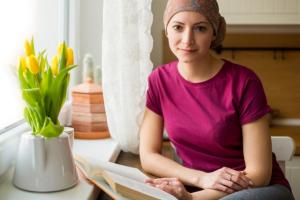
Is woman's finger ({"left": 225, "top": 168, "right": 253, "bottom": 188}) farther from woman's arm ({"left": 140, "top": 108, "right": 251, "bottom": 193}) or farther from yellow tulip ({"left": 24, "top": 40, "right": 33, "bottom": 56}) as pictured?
yellow tulip ({"left": 24, "top": 40, "right": 33, "bottom": 56})

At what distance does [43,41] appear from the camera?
1.64 m

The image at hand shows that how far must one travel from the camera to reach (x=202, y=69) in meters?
1.17

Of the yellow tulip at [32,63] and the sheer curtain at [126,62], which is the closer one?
the yellow tulip at [32,63]

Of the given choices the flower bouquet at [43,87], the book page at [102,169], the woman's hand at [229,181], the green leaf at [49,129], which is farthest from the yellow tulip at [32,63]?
the woman's hand at [229,181]

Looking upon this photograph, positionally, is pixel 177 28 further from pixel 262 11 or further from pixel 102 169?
pixel 262 11

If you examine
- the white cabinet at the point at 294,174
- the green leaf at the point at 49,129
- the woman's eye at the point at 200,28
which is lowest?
the white cabinet at the point at 294,174

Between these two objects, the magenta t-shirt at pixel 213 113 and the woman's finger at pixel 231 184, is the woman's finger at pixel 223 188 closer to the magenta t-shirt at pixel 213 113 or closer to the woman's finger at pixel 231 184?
the woman's finger at pixel 231 184

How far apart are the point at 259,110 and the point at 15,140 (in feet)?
2.15

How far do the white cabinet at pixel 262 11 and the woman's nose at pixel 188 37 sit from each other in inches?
49.6

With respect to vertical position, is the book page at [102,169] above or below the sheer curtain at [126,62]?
below

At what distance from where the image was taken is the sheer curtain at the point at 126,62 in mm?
1360

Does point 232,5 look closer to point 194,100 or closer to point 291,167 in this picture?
point 291,167

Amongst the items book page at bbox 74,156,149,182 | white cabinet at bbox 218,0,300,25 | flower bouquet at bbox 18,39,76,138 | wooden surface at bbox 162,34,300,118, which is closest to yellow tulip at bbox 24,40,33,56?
flower bouquet at bbox 18,39,76,138

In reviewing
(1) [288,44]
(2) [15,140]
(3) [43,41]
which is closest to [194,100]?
(2) [15,140]
